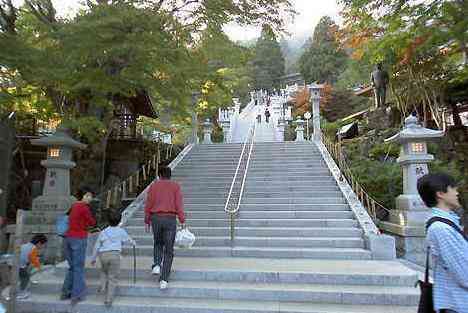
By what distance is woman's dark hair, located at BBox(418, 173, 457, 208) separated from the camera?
8.39 feet

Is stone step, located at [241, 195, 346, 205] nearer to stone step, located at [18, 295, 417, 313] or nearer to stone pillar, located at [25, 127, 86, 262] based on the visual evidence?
stone pillar, located at [25, 127, 86, 262]

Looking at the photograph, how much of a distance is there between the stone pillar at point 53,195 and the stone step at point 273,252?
1607 millimetres

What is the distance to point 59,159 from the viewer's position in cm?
870

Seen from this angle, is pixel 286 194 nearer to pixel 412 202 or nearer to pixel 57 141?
pixel 412 202

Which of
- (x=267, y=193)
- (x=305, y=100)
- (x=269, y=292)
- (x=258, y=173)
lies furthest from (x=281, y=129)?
(x=269, y=292)

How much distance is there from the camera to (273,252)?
24.4ft

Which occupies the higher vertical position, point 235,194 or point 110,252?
point 235,194

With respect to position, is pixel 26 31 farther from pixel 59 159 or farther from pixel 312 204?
pixel 312 204

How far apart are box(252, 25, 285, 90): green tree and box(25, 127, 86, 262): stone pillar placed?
5267 centimetres

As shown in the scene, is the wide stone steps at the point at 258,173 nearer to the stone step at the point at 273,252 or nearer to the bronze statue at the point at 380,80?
the stone step at the point at 273,252

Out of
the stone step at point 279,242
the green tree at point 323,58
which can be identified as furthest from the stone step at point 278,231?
the green tree at point 323,58

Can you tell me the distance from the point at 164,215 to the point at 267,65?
59.3m

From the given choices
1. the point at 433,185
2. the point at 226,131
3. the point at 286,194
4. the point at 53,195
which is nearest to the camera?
the point at 433,185

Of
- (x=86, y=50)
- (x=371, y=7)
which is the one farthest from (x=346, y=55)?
(x=86, y=50)
